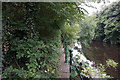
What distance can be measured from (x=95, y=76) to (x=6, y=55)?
2.25 meters

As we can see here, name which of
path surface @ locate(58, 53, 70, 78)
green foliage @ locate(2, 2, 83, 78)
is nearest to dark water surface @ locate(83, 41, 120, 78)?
path surface @ locate(58, 53, 70, 78)

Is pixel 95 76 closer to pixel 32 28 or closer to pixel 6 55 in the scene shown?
pixel 32 28

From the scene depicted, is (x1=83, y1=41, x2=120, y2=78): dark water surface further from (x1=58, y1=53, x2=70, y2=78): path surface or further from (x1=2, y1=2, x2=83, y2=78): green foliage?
(x1=2, y1=2, x2=83, y2=78): green foliage

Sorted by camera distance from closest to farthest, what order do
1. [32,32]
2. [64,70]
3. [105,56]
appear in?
1. [32,32]
2. [64,70]
3. [105,56]

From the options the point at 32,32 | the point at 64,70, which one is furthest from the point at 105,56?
the point at 32,32

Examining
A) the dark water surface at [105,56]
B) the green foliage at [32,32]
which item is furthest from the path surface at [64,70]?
the dark water surface at [105,56]

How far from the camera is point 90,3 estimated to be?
135 centimetres

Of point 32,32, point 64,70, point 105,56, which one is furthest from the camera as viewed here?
point 105,56

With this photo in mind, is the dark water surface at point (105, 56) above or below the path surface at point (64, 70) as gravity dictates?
below

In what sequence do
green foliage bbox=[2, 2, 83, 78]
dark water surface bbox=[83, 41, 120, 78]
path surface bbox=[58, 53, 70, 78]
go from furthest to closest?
1. dark water surface bbox=[83, 41, 120, 78]
2. path surface bbox=[58, 53, 70, 78]
3. green foliage bbox=[2, 2, 83, 78]

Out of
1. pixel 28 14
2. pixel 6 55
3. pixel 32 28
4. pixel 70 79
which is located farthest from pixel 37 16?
pixel 70 79

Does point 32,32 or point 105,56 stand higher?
point 32,32

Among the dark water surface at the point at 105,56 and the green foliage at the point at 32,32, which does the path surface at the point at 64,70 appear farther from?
the dark water surface at the point at 105,56

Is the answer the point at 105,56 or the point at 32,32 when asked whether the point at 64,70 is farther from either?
the point at 105,56
